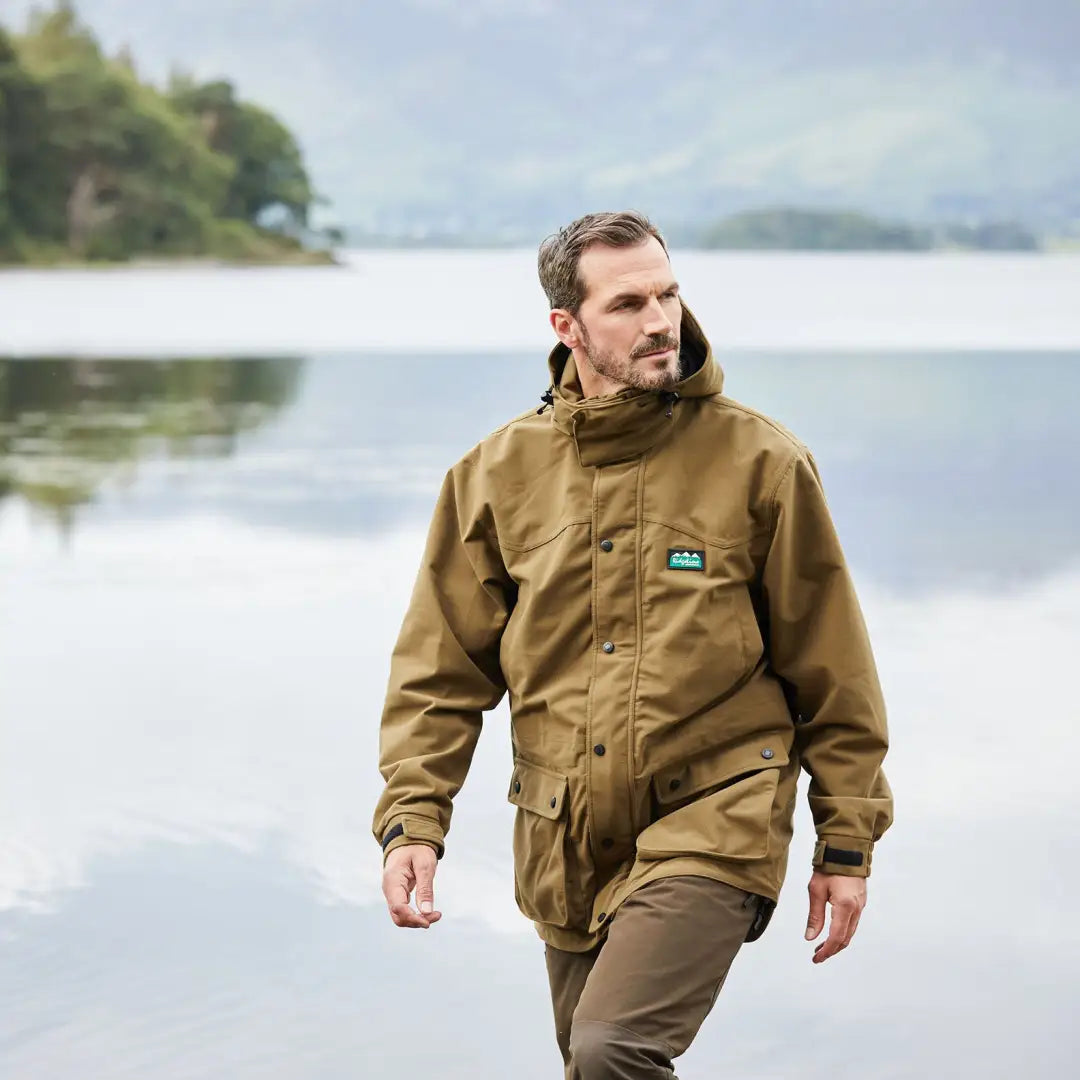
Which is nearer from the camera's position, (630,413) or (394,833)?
(630,413)

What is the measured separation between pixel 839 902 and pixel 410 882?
0.56 meters

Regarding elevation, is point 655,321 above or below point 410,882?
above

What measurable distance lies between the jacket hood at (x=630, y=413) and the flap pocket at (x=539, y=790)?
1.37ft

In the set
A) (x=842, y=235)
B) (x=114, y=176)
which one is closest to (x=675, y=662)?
(x=114, y=176)

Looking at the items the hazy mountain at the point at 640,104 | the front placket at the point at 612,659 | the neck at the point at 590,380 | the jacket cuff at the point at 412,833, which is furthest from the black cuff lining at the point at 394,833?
the hazy mountain at the point at 640,104

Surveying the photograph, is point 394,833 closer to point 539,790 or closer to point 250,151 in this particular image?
point 539,790

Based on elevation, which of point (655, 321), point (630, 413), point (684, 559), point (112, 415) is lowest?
point (112, 415)

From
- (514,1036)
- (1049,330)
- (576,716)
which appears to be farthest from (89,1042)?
(1049,330)

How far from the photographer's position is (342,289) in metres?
35.9

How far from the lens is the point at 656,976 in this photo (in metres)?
2.51

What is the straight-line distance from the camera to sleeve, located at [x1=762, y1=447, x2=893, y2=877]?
2670 millimetres

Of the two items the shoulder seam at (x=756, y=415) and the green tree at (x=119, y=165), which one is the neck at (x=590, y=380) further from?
the green tree at (x=119, y=165)

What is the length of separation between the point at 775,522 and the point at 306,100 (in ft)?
182

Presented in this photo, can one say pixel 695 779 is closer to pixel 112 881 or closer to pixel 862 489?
pixel 112 881
